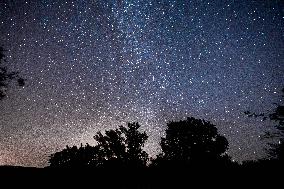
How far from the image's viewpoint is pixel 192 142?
1681 inches

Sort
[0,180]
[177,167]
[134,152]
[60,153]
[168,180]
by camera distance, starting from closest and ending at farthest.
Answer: [0,180] < [168,180] < [177,167] < [134,152] < [60,153]

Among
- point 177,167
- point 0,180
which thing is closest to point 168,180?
point 177,167

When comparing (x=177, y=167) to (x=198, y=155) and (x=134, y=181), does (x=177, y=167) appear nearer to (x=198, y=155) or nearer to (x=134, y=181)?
(x=134, y=181)

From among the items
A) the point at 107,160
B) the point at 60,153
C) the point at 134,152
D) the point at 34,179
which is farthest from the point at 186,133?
the point at 34,179

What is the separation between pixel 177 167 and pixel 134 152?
25.5 metres

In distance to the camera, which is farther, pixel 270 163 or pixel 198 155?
pixel 198 155

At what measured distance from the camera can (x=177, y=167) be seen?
1691 cm

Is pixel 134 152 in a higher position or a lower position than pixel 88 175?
higher

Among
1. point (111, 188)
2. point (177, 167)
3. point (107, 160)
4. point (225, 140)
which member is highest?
point (225, 140)

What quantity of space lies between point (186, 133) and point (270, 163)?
2600 centimetres

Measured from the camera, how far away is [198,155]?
4184 centimetres

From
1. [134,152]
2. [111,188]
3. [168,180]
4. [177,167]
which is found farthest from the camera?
[134,152]

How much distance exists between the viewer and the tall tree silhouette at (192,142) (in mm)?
42303

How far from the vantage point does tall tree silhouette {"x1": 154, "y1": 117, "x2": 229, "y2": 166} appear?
4230cm
